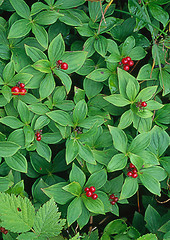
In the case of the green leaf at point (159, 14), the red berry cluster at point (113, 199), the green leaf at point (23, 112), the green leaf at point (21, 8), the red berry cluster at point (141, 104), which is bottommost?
the red berry cluster at point (113, 199)

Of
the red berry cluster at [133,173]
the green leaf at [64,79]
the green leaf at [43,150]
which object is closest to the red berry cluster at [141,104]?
the red berry cluster at [133,173]

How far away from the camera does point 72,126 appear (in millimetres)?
2258

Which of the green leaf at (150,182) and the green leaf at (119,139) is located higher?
the green leaf at (119,139)

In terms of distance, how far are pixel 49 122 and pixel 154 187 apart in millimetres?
988

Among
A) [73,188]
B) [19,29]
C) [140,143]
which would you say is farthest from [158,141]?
[19,29]

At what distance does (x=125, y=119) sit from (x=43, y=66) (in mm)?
781

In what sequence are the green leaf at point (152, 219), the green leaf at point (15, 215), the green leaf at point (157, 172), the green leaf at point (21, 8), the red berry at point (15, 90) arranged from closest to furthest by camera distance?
the green leaf at point (15, 215) < the red berry at point (15, 90) < the green leaf at point (21, 8) < the green leaf at point (157, 172) < the green leaf at point (152, 219)

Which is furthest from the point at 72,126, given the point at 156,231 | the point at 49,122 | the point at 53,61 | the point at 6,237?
the point at 156,231

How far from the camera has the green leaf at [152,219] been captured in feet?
8.05

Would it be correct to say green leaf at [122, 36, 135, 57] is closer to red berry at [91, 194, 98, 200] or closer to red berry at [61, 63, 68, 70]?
red berry at [61, 63, 68, 70]

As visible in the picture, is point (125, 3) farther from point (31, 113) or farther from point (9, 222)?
point (9, 222)

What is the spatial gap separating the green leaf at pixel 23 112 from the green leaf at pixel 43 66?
11.5 inches

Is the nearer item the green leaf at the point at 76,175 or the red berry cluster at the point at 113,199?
the green leaf at the point at 76,175

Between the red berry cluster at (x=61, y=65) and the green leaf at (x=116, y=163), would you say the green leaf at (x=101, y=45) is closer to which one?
the red berry cluster at (x=61, y=65)
